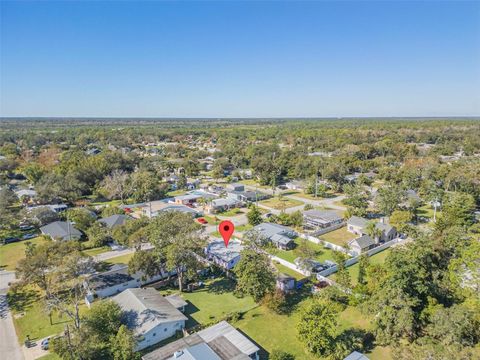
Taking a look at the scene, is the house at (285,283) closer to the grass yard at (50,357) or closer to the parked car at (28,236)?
the grass yard at (50,357)

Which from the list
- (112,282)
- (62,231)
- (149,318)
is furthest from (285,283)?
(62,231)

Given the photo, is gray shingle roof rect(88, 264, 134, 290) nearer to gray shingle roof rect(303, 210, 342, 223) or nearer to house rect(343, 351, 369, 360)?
house rect(343, 351, 369, 360)

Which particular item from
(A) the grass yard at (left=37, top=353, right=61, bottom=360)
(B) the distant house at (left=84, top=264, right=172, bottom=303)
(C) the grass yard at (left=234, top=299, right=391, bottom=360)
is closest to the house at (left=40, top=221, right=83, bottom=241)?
(B) the distant house at (left=84, top=264, right=172, bottom=303)

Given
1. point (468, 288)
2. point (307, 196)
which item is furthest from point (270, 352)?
point (307, 196)

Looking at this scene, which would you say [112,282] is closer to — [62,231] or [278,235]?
[62,231]

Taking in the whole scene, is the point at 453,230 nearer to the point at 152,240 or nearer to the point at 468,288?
the point at 468,288
